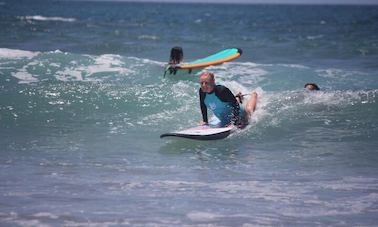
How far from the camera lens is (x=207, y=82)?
783cm

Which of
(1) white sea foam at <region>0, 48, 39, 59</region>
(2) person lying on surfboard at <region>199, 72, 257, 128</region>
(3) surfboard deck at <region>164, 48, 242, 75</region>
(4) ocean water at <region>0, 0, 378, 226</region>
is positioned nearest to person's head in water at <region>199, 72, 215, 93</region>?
(2) person lying on surfboard at <region>199, 72, 257, 128</region>

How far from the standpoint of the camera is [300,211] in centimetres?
522

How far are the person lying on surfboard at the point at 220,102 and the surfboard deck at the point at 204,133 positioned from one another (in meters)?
0.22

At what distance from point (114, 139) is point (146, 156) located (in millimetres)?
1186

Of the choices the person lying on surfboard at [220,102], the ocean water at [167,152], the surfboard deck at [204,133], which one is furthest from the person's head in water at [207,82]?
the ocean water at [167,152]

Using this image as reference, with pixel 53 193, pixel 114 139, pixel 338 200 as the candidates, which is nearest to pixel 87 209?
pixel 53 193

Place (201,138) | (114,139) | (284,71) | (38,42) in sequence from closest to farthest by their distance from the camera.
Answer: (201,138) → (114,139) → (284,71) → (38,42)

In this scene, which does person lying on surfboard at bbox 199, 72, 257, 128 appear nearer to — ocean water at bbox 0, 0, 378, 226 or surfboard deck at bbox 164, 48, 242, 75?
ocean water at bbox 0, 0, 378, 226

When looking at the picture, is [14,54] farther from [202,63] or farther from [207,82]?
[207,82]

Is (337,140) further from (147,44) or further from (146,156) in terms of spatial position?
(147,44)

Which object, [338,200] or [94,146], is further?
[94,146]

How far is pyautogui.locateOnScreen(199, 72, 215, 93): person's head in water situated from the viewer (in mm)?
7805

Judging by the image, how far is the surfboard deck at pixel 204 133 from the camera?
7.58 meters

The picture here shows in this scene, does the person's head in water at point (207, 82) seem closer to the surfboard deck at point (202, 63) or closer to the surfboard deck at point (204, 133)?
the surfboard deck at point (204, 133)
